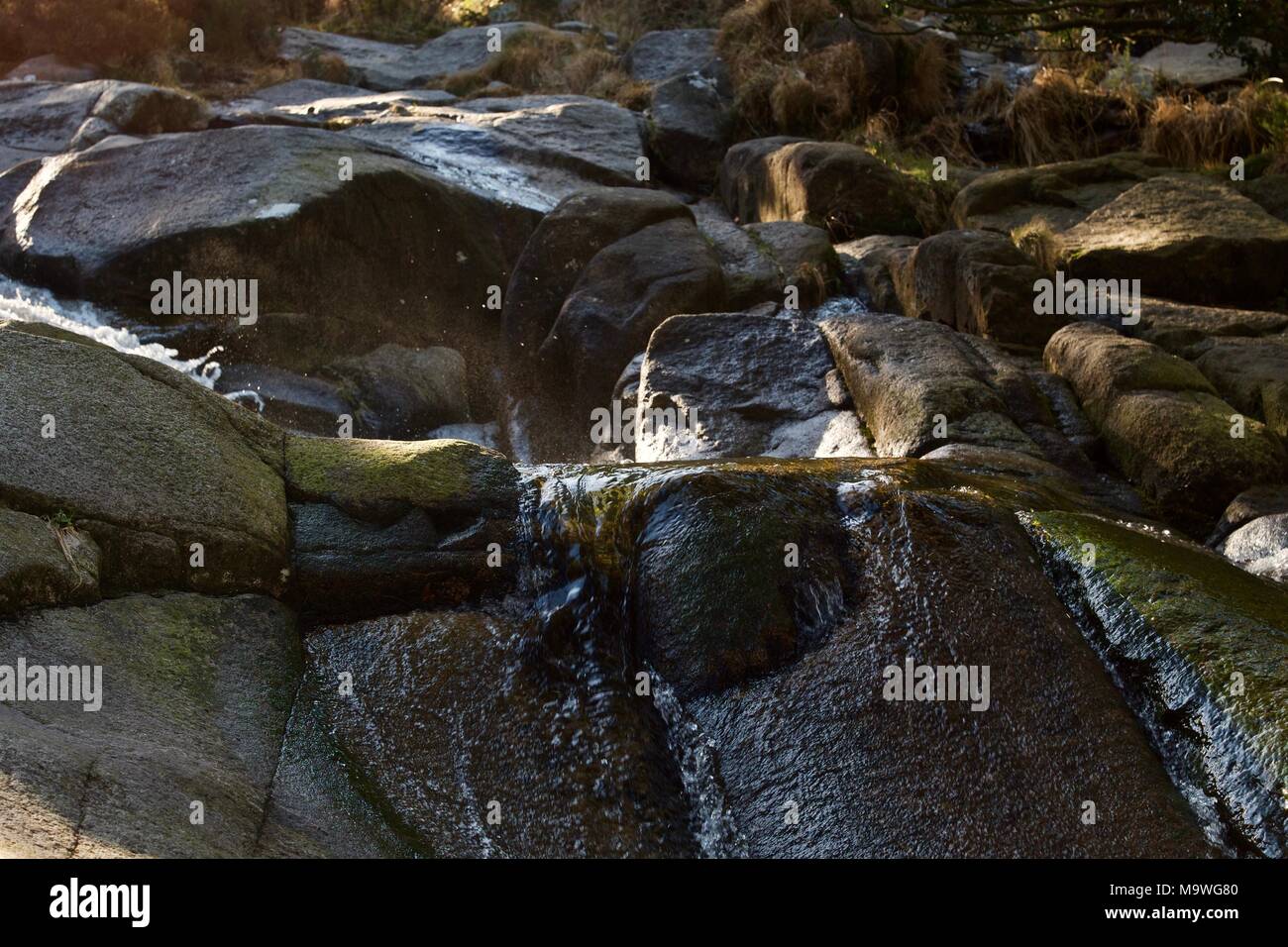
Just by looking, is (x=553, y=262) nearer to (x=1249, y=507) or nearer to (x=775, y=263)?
(x=775, y=263)

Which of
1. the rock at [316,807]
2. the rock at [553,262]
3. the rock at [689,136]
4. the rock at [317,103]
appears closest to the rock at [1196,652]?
the rock at [316,807]

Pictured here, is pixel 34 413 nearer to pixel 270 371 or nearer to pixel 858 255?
pixel 270 371

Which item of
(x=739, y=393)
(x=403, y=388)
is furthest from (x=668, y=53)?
(x=739, y=393)

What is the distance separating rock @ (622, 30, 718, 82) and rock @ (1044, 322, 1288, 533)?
11.7m

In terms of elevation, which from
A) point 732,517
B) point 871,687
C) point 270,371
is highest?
point 270,371

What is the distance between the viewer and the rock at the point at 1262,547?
5.58m

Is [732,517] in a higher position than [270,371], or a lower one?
lower

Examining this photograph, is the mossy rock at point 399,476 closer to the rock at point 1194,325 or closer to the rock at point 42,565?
the rock at point 42,565

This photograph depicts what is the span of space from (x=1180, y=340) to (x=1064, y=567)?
11.5ft

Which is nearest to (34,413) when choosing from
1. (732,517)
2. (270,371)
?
(732,517)

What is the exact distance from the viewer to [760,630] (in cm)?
474

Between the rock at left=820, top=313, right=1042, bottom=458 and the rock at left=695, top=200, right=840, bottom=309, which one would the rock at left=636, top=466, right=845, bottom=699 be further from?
the rock at left=695, top=200, right=840, bottom=309

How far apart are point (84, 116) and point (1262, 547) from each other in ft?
40.8

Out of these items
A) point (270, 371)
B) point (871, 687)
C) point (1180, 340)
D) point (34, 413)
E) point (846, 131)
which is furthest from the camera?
point (846, 131)
